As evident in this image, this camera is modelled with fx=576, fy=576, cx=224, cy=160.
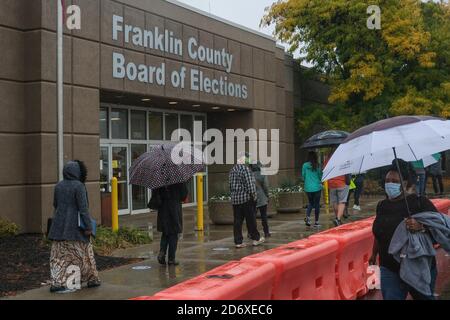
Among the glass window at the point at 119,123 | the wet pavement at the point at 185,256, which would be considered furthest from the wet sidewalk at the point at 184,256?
the glass window at the point at 119,123

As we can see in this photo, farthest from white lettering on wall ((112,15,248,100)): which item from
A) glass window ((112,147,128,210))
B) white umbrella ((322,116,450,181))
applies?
white umbrella ((322,116,450,181))

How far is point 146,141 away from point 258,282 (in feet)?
43.6

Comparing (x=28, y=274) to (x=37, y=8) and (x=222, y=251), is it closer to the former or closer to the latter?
(x=222, y=251)

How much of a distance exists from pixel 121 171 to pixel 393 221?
12.5m

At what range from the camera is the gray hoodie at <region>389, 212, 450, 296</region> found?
463 centimetres

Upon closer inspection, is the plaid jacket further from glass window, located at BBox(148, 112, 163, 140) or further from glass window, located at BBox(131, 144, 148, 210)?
glass window, located at BBox(148, 112, 163, 140)

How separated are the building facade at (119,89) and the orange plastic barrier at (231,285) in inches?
303

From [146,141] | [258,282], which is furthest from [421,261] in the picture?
[146,141]

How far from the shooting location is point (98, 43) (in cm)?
1298

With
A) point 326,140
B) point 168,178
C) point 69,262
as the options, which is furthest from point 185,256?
point 326,140

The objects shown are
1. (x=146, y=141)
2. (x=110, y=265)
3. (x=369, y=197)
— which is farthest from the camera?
(x=369, y=197)

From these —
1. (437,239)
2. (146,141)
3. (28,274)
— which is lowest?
(28,274)

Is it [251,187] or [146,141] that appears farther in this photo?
[146,141]

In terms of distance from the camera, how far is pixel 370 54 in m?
22.3
